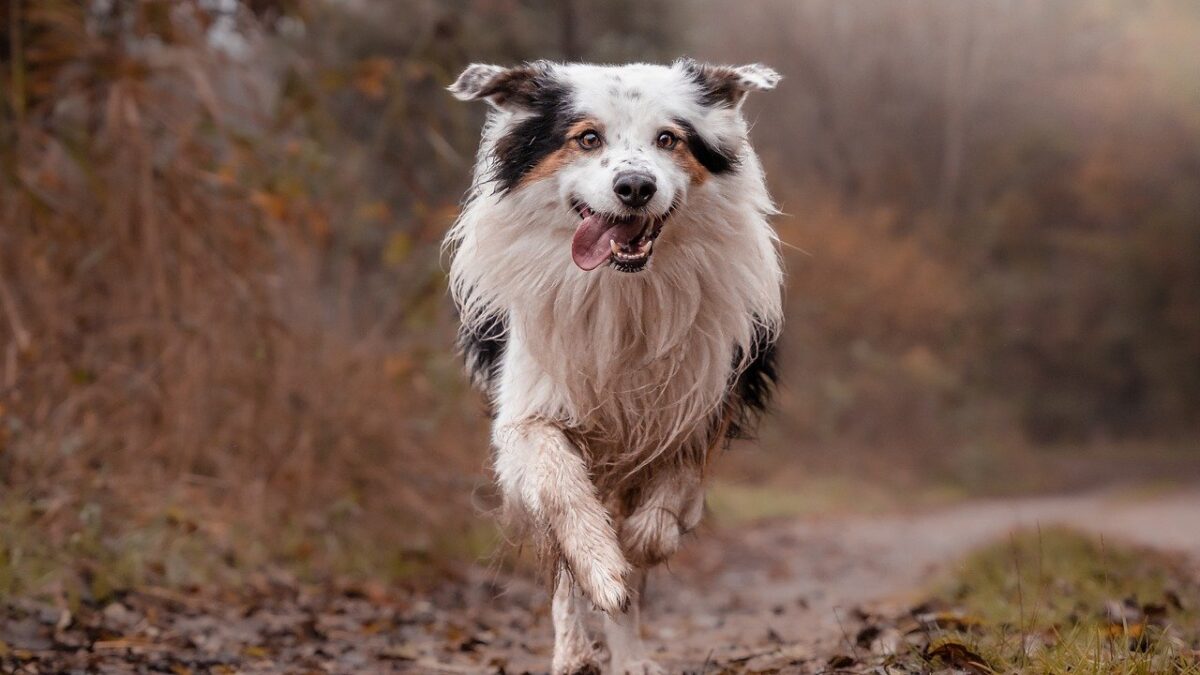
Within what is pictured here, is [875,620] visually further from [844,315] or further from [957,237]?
[957,237]

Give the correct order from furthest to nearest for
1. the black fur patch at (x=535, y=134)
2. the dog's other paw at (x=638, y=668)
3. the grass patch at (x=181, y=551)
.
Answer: the grass patch at (x=181, y=551) < the dog's other paw at (x=638, y=668) < the black fur patch at (x=535, y=134)

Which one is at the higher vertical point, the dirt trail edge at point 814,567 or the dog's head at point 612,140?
the dog's head at point 612,140

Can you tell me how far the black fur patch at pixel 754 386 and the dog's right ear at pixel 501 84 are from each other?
115 centimetres

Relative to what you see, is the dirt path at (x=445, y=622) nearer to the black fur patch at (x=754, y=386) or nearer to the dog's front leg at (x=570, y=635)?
the dog's front leg at (x=570, y=635)

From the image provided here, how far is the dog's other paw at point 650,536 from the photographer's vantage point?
3945mm

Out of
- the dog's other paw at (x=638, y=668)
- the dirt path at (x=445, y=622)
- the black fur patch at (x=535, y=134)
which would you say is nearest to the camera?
the black fur patch at (x=535, y=134)

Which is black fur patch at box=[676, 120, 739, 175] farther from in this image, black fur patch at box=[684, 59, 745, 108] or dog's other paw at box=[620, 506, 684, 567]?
dog's other paw at box=[620, 506, 684, 567]

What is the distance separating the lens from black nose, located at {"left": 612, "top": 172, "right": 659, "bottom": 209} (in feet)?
12.0

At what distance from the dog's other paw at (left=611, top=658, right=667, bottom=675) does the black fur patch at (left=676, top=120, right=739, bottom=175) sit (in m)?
1.72

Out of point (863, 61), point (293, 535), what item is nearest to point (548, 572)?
point (293, 535)

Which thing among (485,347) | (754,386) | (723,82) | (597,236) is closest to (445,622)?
(485,347)

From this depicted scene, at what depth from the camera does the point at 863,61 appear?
23828 mm

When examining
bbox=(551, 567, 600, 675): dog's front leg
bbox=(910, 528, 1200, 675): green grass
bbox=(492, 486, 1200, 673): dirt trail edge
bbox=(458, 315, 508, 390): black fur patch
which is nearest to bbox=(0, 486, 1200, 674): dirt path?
bbox=(492, 486, 1200, 673): dirt trail edge

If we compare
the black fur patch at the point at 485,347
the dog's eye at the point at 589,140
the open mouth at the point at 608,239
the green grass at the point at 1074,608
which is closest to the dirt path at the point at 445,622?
the green grass at the point at 1074,608
